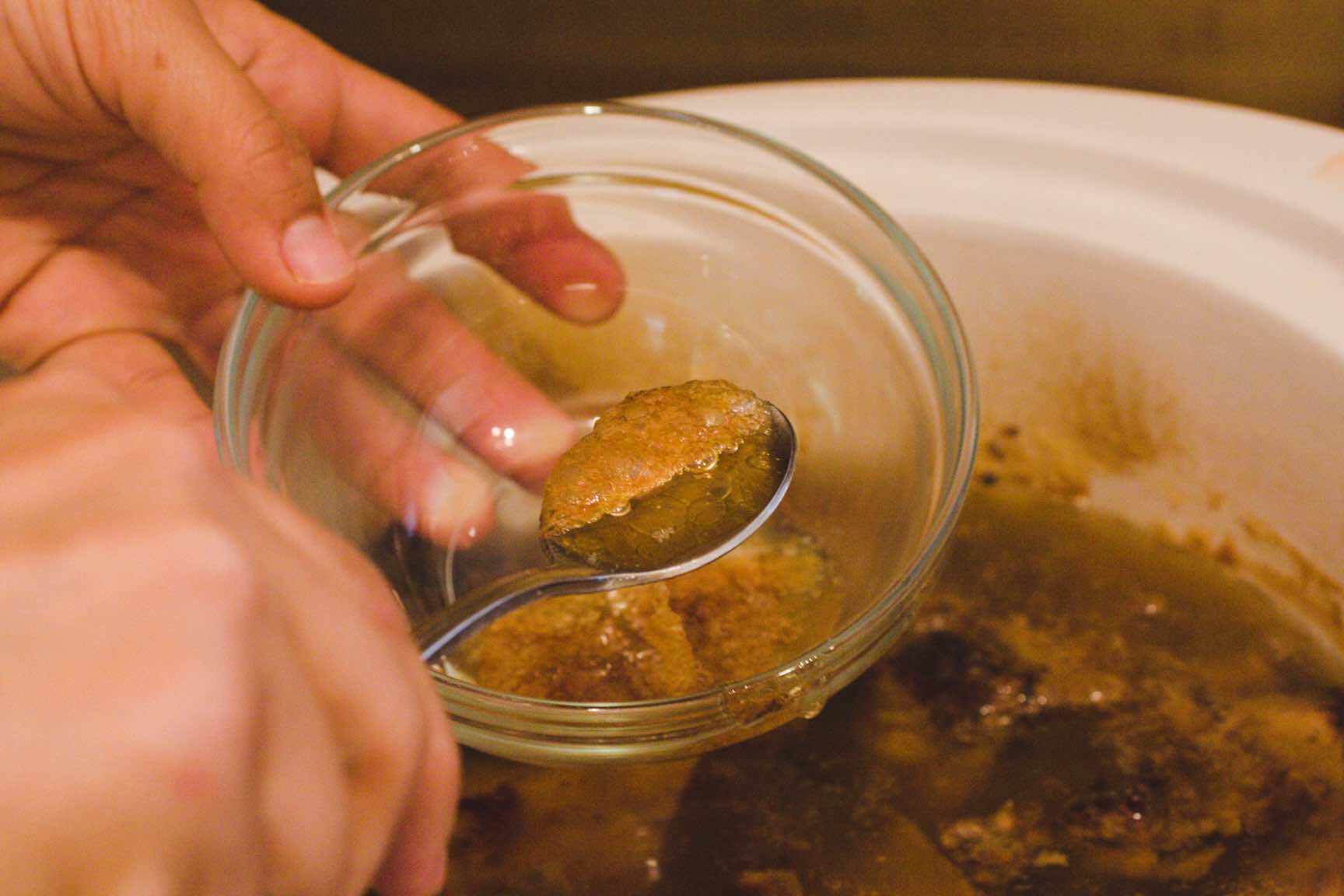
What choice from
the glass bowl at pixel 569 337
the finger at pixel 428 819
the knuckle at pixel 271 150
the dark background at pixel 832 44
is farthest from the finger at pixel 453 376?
the dark background at pixel 832 44

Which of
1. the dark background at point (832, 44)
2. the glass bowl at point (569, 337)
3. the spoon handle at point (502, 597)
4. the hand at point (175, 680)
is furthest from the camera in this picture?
the dark background at point (832, 44)

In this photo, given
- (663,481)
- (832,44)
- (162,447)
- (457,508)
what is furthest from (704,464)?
(832,44)

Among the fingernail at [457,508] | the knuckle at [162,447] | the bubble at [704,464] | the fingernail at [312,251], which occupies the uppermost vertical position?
the knuckle at [162,447]

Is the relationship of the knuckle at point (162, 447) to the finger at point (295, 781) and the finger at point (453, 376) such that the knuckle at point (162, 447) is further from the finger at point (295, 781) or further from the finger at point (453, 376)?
the finger at point (453, 376)

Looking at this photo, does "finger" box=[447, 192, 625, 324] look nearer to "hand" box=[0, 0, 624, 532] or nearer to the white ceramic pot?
"hand" box=[0, 0, 624, 532]

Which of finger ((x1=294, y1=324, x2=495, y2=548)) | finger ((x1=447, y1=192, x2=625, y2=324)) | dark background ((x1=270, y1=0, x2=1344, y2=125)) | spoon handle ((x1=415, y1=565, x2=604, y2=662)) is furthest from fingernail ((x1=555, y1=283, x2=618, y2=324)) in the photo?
dark background ((x1=270, y1=0, x2=1344, y2=125))

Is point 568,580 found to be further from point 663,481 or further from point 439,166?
point 439,166
